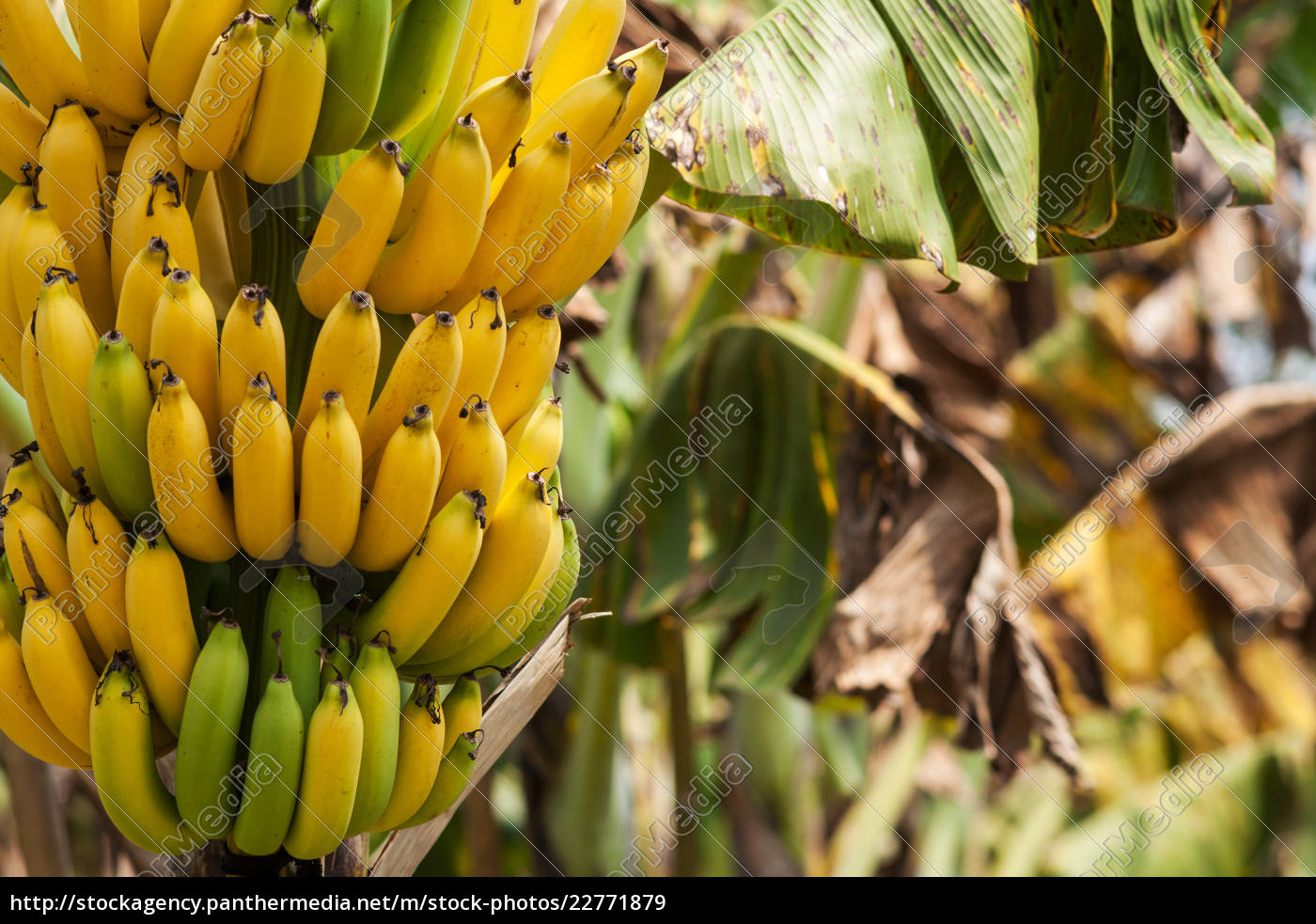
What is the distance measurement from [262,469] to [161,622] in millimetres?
127

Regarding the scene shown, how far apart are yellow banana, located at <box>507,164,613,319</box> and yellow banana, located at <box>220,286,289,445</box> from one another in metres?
0.19

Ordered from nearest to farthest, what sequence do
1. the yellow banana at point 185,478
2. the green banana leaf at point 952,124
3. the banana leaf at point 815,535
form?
the yellow banana at point 185,478 → the green banana leaf at point 952,124 → the banana leaf at point 815,535

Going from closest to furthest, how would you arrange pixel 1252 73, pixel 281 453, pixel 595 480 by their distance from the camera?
pixel 281 453 < pixel 595 480 < pixel 1252 73

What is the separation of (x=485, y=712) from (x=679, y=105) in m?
0.63

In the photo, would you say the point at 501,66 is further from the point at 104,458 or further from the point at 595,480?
the point at 595,480

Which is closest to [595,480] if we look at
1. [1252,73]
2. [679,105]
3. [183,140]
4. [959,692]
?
[959,692]

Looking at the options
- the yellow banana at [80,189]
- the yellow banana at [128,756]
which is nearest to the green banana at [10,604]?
the yellow banana at [128,756]

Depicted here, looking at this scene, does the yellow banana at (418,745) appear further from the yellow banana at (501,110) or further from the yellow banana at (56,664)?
the yellow banana at (501,110)

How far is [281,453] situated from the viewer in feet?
2.08

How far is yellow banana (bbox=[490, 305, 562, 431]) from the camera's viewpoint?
0.74 m

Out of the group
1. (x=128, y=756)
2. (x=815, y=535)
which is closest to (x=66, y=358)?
(x=128, y=756)

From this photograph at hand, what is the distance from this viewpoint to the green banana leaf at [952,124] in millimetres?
955

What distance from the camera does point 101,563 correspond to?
2.15ft

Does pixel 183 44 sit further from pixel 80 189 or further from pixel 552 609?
pixel 552 609
